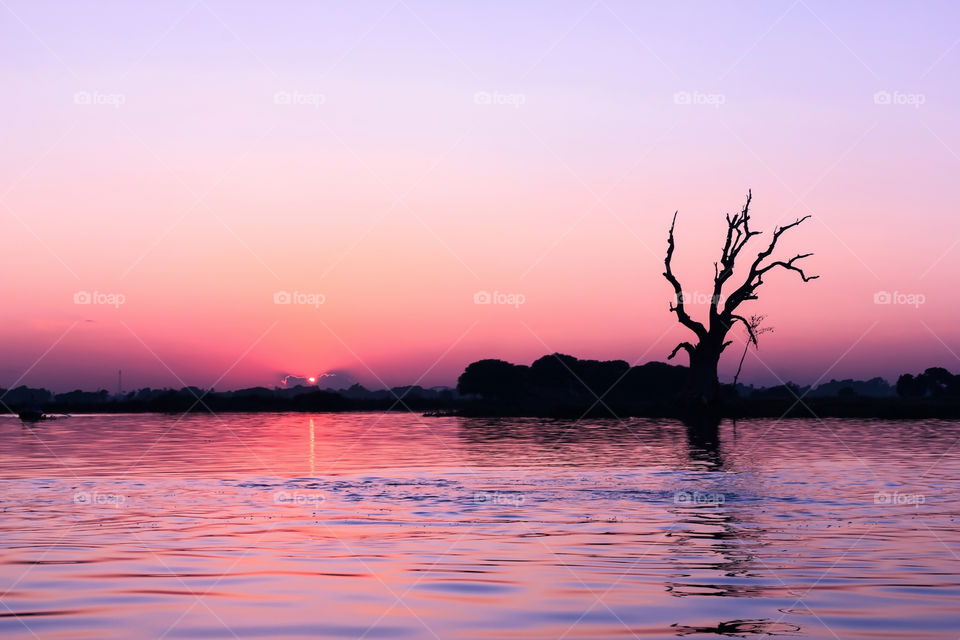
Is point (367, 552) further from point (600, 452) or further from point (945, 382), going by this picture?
point (945, 382)

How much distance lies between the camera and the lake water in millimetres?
11078

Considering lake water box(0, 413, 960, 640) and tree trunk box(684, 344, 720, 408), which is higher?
tree trunk box(684, 344, 720, 408)

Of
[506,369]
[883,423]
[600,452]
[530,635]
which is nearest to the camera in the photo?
[530,635]

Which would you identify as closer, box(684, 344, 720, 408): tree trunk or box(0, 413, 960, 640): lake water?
box(0, 413, 960, 640): lake water

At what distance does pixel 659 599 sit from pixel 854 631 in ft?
7.54

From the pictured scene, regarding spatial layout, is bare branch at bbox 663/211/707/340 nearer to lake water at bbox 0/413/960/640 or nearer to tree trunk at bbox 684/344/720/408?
tree trunk at bbox 684/344/720/408

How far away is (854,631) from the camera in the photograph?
1045 centimetres

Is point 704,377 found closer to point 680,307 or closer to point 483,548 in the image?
point 680,307

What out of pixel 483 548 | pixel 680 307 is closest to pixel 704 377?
pixel 680 307

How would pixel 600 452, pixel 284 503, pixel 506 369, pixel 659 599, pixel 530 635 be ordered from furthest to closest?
pixel 506 369 < pixel 600 452 < pixel 284 503 < pixel 659 599 < pixel 530 635

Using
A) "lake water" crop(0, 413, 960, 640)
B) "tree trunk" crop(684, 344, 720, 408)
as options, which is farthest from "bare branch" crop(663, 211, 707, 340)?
"lake water" crop(0, 413, 960, 640)

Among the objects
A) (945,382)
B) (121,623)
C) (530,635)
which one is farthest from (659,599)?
(945,382)

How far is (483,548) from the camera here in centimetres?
1600

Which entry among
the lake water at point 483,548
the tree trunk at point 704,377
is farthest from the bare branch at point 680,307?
the lake water at point 483,548
